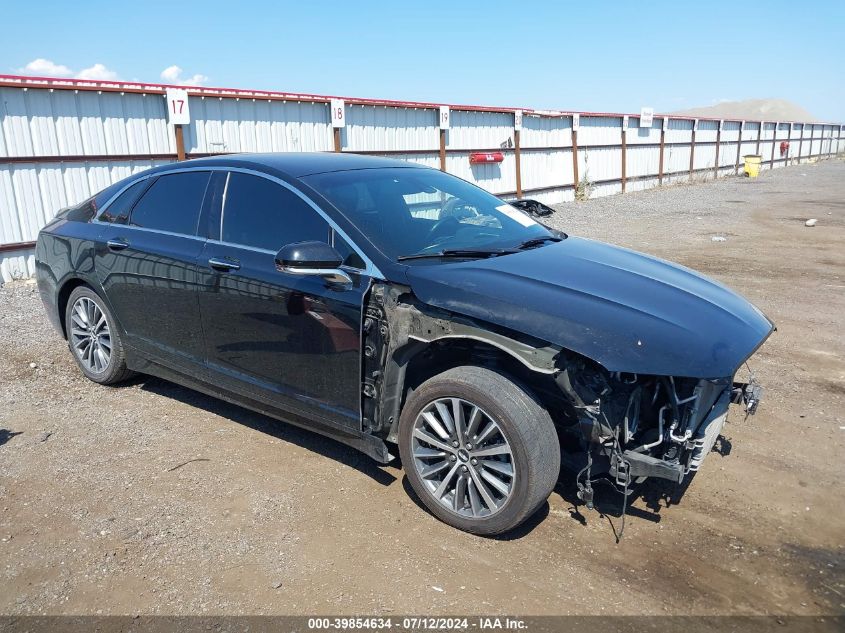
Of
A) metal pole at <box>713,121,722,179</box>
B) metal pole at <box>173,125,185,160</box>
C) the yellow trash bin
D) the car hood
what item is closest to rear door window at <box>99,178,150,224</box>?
the car hood

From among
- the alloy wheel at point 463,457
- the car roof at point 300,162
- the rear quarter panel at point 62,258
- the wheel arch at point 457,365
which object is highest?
the car roof at point 300,162

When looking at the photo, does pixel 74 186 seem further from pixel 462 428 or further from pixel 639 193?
pixel 639 193

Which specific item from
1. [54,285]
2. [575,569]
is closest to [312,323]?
[575,569]

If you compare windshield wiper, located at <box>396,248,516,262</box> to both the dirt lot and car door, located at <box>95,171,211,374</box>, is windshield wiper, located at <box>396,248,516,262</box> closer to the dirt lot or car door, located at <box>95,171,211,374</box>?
the dirt lot

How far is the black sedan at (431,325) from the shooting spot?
3.15 m

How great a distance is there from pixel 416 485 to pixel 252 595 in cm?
98

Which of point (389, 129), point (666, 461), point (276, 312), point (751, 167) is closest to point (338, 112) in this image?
point (389, 129)

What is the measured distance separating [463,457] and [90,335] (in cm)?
342

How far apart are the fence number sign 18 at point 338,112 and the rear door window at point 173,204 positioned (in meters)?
9.14

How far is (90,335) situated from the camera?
5.29 m

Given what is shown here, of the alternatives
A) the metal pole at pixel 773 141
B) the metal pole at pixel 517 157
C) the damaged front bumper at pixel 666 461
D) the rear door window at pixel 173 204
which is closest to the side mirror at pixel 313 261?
the rear door window at pixel 173 204

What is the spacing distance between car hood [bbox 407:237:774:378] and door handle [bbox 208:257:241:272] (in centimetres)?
118

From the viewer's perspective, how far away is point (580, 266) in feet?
12.5

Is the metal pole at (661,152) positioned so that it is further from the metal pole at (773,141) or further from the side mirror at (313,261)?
the side mirror at (313,261)
